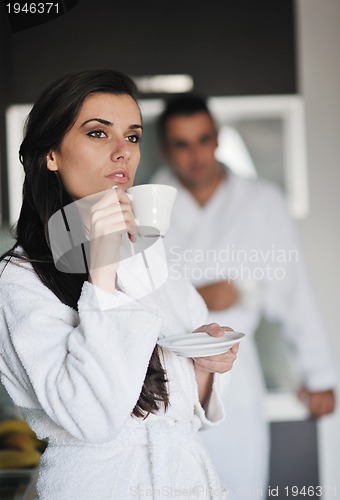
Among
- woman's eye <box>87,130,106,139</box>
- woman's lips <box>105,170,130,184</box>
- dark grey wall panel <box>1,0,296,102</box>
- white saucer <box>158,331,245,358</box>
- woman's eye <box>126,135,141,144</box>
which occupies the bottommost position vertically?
white saucer <box>158,331,245,358</box>

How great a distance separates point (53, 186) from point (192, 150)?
56 centimetres

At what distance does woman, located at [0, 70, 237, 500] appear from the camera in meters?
0.75

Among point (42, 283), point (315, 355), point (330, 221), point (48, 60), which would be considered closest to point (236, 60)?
point (330, 221)

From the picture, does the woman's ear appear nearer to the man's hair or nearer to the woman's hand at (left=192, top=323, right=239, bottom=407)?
the woman's hand at (left=192, top=323, right=239, bottom=407)

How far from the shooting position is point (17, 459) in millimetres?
1172

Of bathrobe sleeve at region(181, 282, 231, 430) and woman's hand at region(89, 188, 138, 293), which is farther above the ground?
woman's hand at region(89, 188, 138, 293)

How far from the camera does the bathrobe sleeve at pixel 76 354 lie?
2.41 feet

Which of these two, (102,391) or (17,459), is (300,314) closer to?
(17,459)

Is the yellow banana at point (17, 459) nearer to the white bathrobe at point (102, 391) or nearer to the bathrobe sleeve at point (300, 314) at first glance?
the white bathrobe at point (102, 391)

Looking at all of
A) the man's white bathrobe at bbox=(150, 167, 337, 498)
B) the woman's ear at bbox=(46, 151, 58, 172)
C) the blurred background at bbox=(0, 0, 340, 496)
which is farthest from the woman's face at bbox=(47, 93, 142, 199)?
the blurred background at bbox=(0, 0, 340, 496)

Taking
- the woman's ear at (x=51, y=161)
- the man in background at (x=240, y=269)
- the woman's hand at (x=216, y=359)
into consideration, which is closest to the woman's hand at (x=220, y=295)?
the man in background at (x=240, y=269)

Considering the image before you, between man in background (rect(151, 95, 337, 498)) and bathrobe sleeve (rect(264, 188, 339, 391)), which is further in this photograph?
bathrobe sleeve (rect(264, 188, 339, 391))

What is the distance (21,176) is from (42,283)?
0.21 meters

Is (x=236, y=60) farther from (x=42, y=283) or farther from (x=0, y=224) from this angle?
(x=42, y=283)
